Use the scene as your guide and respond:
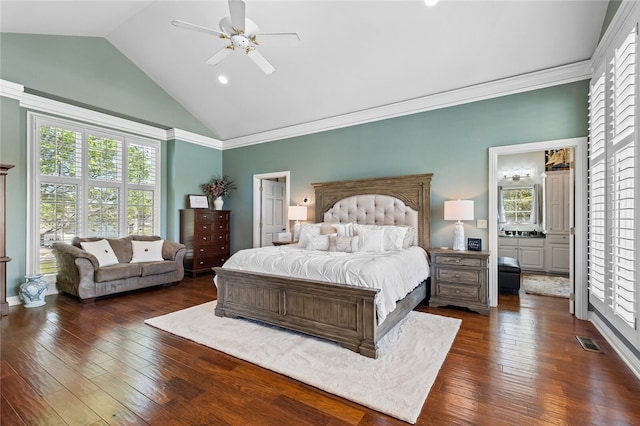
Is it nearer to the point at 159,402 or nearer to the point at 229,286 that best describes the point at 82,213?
the point at 229,286

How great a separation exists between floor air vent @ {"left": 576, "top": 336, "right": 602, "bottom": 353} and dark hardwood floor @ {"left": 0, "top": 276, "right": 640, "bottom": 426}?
2.1 inches

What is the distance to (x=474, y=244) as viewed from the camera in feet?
13.9

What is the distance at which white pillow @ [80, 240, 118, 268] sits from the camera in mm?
4715

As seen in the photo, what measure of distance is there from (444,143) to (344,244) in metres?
2.27

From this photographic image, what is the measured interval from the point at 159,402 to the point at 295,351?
1118 mm

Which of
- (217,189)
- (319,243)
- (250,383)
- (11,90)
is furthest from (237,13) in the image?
(217,189)

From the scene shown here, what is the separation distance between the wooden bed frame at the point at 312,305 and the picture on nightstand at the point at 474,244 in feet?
2.75

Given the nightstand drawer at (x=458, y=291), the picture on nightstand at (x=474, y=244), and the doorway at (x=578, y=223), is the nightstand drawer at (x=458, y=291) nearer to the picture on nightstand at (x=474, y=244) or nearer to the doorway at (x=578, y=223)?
the picture on nightstand at (x=474, y=244)

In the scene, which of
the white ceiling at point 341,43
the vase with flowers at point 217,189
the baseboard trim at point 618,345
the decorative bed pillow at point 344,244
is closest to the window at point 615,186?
the baseboard trim at point 618,345

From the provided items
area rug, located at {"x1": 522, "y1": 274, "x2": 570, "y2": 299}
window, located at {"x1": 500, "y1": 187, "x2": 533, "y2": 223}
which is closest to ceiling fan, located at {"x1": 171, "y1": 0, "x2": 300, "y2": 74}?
area rug, located at {"x1": 522, "y1": 274, "x2": 570, "y2": 299}

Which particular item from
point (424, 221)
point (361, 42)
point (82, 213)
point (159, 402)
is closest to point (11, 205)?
point (82, 213)

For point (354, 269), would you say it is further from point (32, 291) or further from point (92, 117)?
point (92, 117)

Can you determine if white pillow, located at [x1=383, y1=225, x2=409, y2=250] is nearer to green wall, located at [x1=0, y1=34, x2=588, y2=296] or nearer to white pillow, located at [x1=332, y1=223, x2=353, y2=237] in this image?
white pillow, located at [x1=332, y1=223, x2=353, y2=237]

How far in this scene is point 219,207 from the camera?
695cm
